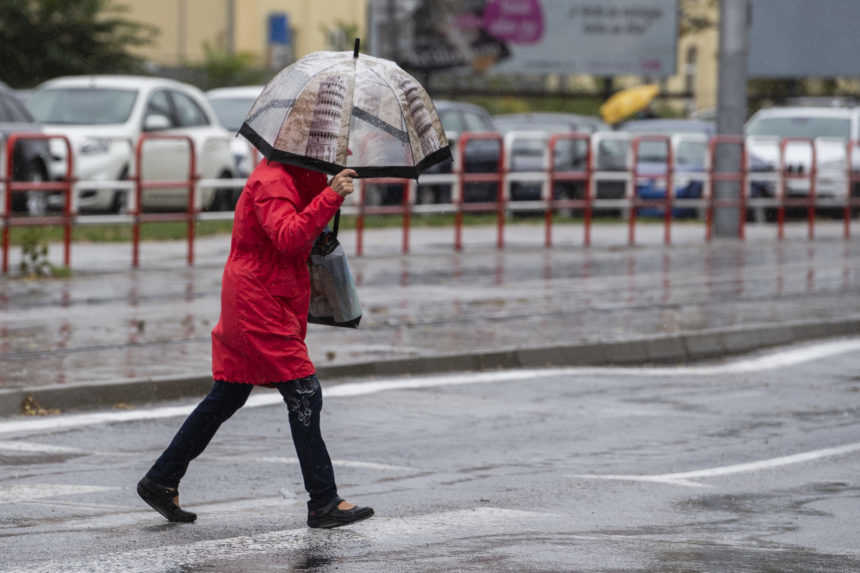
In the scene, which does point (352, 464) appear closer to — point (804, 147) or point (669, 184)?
point (669, 184)

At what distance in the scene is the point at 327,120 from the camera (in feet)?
22.6

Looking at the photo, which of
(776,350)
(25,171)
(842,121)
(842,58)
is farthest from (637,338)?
(842,58)

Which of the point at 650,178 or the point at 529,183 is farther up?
the point at 650,178

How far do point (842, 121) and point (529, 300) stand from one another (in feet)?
50.2

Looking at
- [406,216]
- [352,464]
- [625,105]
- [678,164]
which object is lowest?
[352,464]

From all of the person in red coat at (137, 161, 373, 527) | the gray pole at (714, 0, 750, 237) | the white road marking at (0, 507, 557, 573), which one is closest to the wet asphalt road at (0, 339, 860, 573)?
the white road marking at (0, 507, 557, 573)

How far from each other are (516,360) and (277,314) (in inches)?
223

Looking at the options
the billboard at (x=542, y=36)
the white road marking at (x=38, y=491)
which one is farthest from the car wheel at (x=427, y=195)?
the white road marking at (x=38, y=491)

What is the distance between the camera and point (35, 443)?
29.5 feet

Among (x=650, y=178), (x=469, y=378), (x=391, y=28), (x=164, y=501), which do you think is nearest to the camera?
(x=164, y=501)

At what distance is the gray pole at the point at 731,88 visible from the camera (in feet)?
79.3

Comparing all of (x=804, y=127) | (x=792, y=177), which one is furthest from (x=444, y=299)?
(x=804, y=127)

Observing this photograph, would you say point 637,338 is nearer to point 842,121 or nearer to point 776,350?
point 776,350

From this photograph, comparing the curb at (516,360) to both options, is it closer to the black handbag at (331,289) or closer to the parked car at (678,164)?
the black handbag at (331,289)
